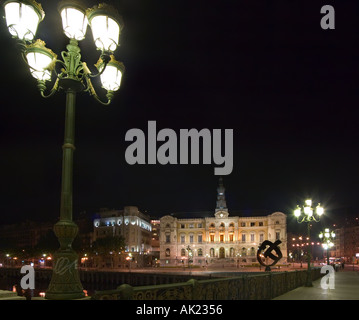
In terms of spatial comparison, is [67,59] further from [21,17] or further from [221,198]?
[221,198]

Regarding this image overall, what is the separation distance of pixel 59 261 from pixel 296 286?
65.3 feet

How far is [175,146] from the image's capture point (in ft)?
35.9

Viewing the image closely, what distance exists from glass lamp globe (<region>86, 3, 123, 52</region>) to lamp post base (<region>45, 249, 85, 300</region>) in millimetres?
4170

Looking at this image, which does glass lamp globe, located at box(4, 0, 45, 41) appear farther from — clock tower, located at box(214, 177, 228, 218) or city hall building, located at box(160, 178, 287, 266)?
clock tower, located at box(214, 177, 228, 218)

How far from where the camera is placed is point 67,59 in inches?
316

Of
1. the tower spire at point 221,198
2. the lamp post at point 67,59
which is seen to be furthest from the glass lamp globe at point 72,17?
the tower spire at point 221,198

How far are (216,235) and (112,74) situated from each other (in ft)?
356

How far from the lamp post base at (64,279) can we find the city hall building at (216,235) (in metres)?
107

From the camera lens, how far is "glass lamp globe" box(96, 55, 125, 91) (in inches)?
359

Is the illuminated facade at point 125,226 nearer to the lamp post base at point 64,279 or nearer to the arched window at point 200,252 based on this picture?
the arched window at point 200,252

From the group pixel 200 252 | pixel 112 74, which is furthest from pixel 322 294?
pixel 200 252

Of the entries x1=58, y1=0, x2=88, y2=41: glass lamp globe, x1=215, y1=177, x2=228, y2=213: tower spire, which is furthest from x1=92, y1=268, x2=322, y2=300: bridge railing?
x1=215, y1=177, x2=228, y2=213: tower spire
